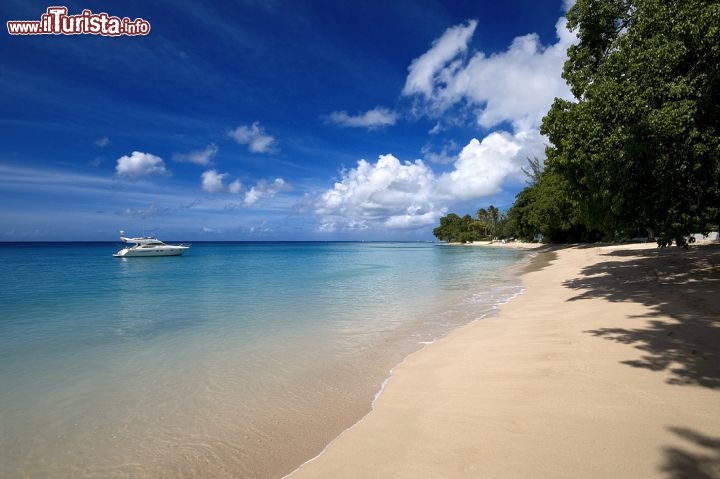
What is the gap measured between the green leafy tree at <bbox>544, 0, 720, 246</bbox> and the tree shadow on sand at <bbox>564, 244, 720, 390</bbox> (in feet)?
5.93

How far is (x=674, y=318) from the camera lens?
731cm

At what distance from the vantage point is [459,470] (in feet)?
10.1

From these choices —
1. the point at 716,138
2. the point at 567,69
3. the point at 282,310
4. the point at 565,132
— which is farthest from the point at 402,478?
the point at 567,69

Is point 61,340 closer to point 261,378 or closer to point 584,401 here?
point 261,378

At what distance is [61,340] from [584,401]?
12926 millimetres

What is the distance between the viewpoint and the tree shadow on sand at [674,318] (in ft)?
15.9

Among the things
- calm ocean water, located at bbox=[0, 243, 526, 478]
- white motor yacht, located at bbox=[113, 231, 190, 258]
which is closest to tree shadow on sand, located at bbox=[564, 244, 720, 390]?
calm ocean water, located at bbox=[0, 243, 526, 478]

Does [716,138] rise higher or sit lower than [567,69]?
lower

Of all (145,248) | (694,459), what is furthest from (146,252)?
(694,459)

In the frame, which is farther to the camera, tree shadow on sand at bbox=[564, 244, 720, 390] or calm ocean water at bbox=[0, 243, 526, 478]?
tree shadow on sand at bbox=[564, 244, 720, 390]

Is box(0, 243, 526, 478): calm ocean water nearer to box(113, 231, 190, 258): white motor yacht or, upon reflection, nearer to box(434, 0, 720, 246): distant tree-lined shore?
box(434, 0, 720, 246): distant tree-lined shore

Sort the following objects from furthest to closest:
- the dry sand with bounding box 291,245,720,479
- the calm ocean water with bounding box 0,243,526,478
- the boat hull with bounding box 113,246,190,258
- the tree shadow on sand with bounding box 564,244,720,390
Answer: the boat hull with bounding box 113,246,190,258 < the tree shadow on sand with bounding box 564,244,720,390 < the calm ocean water with bounding box 0,243,526,478 < the dry sand with bounding box 291,245,720,479

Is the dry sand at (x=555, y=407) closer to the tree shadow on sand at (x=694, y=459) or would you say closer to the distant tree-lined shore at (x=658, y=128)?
the tree shadow on sand at (x=694, y=459)

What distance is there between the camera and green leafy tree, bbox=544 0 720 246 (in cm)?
870
